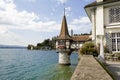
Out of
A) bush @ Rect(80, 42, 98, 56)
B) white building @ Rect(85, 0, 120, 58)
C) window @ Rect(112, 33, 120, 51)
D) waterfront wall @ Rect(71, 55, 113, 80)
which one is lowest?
waterfront wall @ Rect(71, 55, 113, 80)

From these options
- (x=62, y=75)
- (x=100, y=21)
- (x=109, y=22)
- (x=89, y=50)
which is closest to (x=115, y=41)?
(x=109, y=22)

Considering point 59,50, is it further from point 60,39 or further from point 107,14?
point 107,14

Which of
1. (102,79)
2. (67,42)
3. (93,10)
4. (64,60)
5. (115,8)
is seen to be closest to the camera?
(102,79)

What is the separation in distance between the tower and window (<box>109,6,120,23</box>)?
1423 centimetres

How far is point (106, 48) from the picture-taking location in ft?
62.3

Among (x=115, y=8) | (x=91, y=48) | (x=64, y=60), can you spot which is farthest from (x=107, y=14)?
→ (x=64, y=60)

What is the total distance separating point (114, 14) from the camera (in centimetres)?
1883

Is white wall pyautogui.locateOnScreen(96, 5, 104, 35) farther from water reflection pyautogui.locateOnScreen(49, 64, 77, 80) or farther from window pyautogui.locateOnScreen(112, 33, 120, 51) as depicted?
water reflection pyautogui.locateOnScreen(49, 64, 77, 80)

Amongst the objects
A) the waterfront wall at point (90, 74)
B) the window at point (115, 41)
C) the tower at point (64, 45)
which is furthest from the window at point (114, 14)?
the waterfront wall at point (90, 74)

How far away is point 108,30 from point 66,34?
17.4m

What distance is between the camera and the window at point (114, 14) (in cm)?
1866

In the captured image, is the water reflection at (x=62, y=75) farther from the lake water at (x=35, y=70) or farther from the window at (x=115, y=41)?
the window at (x=115, y=41)

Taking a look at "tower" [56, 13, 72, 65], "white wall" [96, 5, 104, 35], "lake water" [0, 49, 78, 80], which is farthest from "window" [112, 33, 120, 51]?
"tower" [56, 13, 72, 65]

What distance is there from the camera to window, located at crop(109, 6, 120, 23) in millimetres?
18656
